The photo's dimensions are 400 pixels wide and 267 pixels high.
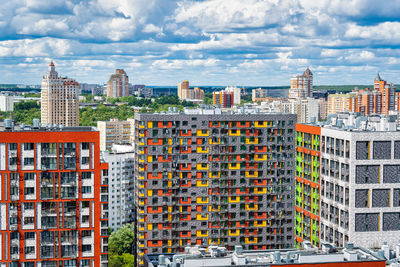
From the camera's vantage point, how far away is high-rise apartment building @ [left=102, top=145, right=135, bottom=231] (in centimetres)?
17050

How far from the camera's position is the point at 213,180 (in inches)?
4451

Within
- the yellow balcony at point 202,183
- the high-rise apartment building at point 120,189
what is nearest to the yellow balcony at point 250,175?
the yellow balcony at point 202,183

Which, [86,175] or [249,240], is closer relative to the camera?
[86,175]

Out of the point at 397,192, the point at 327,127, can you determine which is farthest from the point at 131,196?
the point at 397,192

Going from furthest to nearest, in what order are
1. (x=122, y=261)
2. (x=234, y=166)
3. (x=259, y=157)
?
(x=122, y=261), (x=259, y=157), (x=234, y=166)

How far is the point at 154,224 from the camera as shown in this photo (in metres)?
109

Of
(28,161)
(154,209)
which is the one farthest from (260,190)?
(28,161)

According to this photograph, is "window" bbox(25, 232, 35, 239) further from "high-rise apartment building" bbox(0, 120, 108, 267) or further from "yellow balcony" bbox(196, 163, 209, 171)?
"yellow balcony" bbox(196, 163, 209, 171)

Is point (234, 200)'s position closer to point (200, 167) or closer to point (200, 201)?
point (200, 201)

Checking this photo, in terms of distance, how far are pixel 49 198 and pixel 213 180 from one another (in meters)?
40.5

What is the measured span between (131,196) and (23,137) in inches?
3912

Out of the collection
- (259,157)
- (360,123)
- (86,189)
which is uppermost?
(360,123)

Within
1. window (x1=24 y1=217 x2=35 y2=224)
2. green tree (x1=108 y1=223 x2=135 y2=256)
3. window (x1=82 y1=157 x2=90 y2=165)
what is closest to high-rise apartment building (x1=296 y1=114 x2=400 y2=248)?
window (x1=82 y1=157 x2=90 y2=165)

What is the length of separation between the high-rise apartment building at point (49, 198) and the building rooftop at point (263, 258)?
45.7ft
